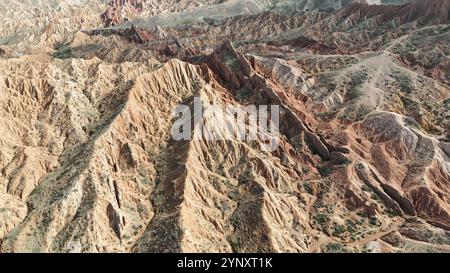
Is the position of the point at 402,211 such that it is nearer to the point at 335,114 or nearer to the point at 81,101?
the point at 335,114

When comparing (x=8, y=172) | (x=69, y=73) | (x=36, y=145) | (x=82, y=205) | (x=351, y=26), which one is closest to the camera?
(x=82, y=205)

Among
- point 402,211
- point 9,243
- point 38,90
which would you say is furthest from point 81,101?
point 402,211
